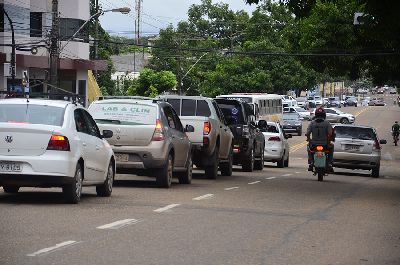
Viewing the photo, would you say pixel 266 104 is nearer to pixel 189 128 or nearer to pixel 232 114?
pixel 232 114

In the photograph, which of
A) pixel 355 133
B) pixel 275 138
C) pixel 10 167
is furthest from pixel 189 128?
pixel 275 138

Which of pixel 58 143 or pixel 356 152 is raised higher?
pixel 58 143

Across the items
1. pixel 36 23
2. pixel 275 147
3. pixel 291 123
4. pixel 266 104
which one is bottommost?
pixel 291 123

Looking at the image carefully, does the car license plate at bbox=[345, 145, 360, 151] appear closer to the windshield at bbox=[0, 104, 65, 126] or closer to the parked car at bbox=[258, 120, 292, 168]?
the parked car at bbox=[258, 120, 292, 168]

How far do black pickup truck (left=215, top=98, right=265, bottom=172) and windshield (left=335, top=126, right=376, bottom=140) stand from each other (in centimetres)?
280

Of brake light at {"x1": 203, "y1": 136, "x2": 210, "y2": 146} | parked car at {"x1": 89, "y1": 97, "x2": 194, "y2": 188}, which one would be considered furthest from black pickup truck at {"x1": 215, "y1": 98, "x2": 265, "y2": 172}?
parked car at {"x1": 89, "y1": 97, "x2": 194, "y2": 188}

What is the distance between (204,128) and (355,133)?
1024 cm

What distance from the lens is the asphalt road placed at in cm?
1059

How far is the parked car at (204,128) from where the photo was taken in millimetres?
24672

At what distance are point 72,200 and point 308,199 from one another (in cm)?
573

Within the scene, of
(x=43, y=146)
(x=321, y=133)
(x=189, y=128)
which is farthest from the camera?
(x=321, y=133)

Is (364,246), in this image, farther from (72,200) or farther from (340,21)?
(340,21)

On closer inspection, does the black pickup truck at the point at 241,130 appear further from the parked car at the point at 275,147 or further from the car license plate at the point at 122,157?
the car license plate at the point at 122,157

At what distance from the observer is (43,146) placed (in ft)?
50.6
